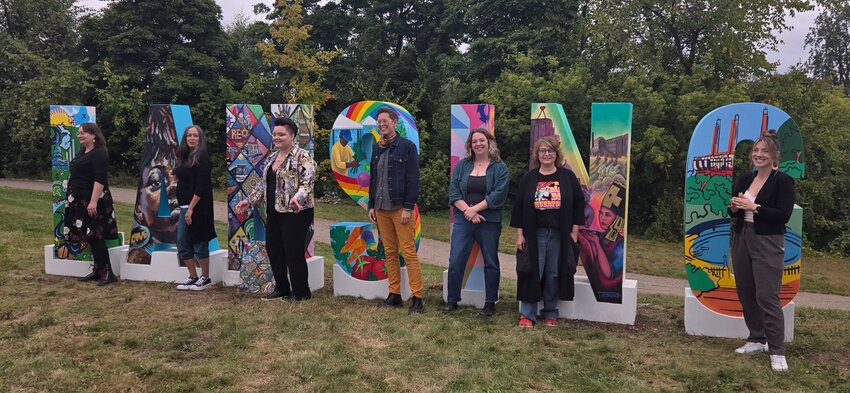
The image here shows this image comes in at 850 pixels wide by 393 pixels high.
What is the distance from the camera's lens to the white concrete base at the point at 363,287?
568 cm

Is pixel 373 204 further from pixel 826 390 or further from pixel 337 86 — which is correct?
pixel 337 86

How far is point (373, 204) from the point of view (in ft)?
17.5

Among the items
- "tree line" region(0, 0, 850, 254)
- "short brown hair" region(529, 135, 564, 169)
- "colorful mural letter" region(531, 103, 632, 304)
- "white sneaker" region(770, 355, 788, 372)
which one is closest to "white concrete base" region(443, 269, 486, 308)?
"colorful mural letter" region(531, 103, 632, 304)

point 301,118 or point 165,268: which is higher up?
point 301,118

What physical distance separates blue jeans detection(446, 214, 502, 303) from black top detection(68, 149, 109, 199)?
148 inches

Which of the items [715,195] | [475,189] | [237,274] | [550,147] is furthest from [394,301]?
[715,195]

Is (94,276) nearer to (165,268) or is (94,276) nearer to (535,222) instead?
(165,268)

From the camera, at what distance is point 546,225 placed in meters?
4.78

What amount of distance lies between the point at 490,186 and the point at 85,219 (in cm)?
437

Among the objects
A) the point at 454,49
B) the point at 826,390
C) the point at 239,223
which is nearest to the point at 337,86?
the point at 454,49

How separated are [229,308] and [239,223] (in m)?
1.09

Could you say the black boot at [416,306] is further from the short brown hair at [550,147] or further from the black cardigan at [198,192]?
the black cardigan at [198,192]

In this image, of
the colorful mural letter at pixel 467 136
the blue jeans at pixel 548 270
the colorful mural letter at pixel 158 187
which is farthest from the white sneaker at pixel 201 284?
the blue jeans at pixel 548 270

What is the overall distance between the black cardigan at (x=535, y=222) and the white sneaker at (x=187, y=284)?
3.43 metres
